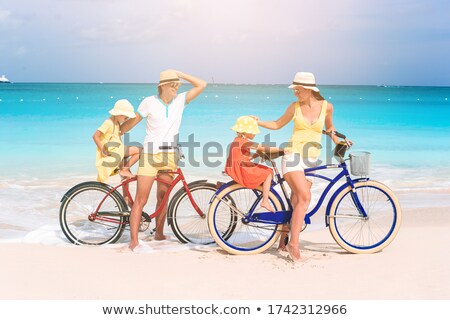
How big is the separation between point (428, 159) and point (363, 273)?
12.7 m

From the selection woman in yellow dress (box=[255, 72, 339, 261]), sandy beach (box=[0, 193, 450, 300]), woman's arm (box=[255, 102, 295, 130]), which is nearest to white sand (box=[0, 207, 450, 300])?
sandy beach (box=[0, 193, 450, 300])

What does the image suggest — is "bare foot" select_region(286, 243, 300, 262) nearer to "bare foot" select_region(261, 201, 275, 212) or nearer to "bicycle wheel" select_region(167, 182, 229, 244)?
"bare foot" select_region(261, 201, 275, 212)

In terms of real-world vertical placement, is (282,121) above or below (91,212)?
above

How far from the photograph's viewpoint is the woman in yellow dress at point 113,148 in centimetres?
563

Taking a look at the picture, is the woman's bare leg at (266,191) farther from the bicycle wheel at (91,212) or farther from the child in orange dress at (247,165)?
the bicycle wheel at (91,212)

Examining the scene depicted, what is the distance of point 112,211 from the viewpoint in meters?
5.79

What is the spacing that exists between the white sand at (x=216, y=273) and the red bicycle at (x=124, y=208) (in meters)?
0.20

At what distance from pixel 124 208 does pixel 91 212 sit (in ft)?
1.27

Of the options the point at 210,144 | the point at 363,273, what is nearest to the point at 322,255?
the point at 363,273

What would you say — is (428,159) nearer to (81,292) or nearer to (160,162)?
(160,162)

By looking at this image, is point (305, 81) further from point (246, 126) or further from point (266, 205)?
point (266, 205)

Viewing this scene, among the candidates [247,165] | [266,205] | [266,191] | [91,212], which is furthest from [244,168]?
[91,212]

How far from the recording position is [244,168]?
5.19 metres

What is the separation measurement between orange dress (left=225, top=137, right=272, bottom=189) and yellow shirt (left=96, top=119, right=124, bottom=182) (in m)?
1.25
